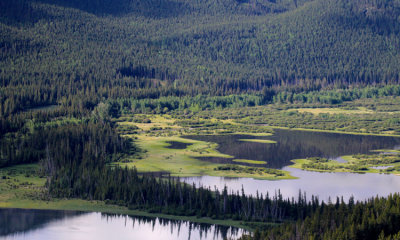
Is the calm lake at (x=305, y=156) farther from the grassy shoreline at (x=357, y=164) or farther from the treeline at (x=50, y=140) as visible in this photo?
the treeline at (x=50, y=140)

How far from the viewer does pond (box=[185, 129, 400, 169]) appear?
159 metres

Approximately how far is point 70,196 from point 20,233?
19.0 metres

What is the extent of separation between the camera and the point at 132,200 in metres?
112

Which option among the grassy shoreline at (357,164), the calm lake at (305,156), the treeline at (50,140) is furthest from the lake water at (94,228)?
the grassy shoreline at (357,164)

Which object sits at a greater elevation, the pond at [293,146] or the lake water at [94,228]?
the pond at [293,146]

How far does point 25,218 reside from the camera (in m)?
106

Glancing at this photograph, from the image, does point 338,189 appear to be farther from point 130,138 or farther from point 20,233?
point 130,138

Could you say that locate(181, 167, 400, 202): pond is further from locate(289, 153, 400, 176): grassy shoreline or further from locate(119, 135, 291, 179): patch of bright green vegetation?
locate(119, 135, 291, 179): patch of bright green vegetation

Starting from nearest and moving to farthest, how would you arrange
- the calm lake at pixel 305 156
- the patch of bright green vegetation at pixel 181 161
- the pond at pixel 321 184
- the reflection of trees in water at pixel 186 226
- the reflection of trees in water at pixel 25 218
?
the reflection of trees in water at pixel 186 226 < the reflection of trees in water at pixel 25 218 < the pond at pixel 321 184 < the calm lake at pixel 305 156 < the patch of bright green vegetation at pixel 181 161

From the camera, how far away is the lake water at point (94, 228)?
9762 centimetres

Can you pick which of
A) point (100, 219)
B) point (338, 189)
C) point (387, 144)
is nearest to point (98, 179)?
point (100, 219)

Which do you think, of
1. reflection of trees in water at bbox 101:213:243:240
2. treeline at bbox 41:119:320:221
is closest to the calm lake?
treeline at bbox 41:119:320:221

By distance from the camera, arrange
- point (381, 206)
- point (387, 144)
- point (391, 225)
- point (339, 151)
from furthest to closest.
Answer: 1. point (387, 144)
2. point (339, 151)
3. point (381, 206)
4. point (391, 225)

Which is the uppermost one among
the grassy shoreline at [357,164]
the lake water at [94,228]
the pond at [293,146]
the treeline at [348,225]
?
the pond at [293,146]
